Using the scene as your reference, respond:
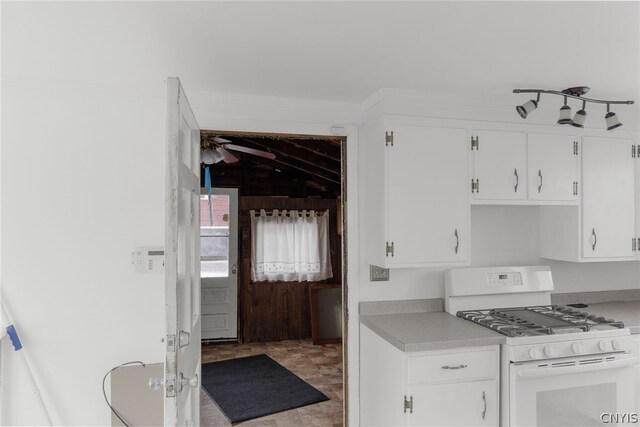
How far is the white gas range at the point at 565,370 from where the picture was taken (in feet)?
Answer: 7.53

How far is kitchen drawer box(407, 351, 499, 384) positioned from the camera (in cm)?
223

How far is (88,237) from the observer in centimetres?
244

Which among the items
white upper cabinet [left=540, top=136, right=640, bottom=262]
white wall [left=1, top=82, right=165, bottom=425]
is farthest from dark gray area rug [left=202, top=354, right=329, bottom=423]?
white upper cabinet [left=540, top=136, right=640, bottom=262]

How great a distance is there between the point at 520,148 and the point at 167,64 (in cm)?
213

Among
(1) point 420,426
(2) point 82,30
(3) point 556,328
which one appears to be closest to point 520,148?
(3) point 556,328

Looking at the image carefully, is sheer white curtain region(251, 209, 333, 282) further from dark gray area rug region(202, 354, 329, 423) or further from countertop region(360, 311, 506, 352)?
countertop region(360, 311, 506, 352)

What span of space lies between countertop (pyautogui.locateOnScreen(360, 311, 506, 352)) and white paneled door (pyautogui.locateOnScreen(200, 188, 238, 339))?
10.2 feet

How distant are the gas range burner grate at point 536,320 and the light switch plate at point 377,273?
527mm

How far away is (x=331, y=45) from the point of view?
1.89m

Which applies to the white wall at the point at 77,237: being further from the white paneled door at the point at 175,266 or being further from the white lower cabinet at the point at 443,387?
the white lower cabinet at the point at 443,387

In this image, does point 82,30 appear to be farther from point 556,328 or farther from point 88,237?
point 556,328

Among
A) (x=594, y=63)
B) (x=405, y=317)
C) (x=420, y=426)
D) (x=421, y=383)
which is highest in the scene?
(x=594, y=63)

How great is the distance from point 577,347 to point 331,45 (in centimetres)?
202

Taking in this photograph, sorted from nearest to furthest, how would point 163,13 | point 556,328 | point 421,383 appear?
point 163,13 → point 421,383 → point 556,328
